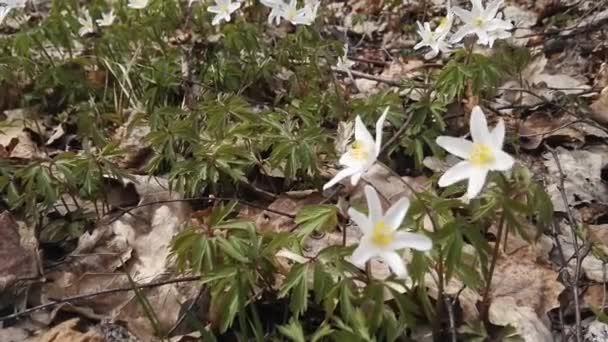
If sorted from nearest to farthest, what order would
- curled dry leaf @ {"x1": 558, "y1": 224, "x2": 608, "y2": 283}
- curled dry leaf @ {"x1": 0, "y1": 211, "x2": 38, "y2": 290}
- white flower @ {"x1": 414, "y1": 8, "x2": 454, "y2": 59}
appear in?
curled dry leaf @ {"x1": 558, "y1": 224, "x2": 608, "y2": 283}, curled dry leaf @ {"x1": 0, "y1": 211, "x2": 38, "y2": 290}, white flower @ {"x1": 414, "y1": 8, "x2": 454, "y2": 59}

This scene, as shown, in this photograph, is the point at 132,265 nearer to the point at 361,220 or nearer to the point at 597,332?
the point at 361,220

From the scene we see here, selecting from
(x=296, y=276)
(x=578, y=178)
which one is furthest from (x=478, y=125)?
(x=578, y=178)

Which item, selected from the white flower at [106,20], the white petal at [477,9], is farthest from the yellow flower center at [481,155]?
the white flower at [106,20]

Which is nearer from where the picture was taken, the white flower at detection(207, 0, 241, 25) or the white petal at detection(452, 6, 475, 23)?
the white petal at detection(452, 6, 475, 23)

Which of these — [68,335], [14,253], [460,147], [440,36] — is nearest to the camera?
[460,147]

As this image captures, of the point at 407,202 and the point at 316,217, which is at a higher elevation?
the point at 407,202

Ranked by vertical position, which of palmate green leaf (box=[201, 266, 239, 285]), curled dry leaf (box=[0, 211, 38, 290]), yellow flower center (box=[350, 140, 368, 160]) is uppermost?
yellow flower center (box=[350, 140, 368, 160])

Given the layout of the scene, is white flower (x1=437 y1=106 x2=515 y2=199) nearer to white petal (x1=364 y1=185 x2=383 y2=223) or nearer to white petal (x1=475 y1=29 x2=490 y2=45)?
white petal (x1=364 y1=185 x2=383 y2=223)

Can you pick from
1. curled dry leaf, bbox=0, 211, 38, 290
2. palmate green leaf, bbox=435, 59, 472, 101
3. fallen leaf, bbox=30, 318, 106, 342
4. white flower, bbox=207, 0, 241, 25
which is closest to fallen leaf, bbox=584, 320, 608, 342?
palmate green leaf, bbox=435, 59, 472, 101
